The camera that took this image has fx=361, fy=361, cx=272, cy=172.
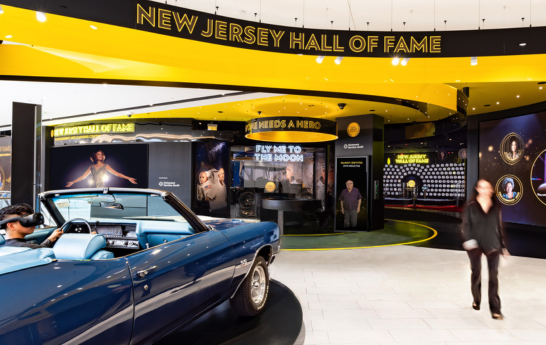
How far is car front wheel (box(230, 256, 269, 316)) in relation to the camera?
3131 millimetres

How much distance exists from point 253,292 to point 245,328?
369 mm

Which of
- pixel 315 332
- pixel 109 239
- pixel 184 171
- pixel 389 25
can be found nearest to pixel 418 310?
pixel 315 332

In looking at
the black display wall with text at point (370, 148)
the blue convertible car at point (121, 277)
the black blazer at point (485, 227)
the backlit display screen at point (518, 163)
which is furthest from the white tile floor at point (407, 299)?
the backlit display screen at point (518, 163)

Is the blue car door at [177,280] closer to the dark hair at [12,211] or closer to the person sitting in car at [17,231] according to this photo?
the person sitting in car at [17,231]

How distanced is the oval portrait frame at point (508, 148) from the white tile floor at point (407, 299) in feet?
16.2

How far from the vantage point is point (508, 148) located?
10406mm

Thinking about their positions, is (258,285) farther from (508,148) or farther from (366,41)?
(508,148)

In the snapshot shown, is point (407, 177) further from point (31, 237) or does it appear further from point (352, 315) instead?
point (31, 237)

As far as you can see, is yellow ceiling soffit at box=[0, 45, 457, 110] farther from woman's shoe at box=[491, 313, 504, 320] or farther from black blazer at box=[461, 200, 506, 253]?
woman's shoe at box=[491, 313, 504, 320]

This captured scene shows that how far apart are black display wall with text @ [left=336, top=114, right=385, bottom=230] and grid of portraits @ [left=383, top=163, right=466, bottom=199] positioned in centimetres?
811

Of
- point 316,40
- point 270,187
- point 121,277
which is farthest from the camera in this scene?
point 270,187

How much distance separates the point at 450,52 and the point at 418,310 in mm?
4049

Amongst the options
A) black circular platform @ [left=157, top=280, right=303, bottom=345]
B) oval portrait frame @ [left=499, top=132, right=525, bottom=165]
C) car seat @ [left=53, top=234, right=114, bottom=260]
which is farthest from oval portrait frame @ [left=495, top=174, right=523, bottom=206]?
car seat @ [left=53, top=234, right=114, bottom=260]

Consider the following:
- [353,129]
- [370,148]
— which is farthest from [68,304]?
[353,129]
